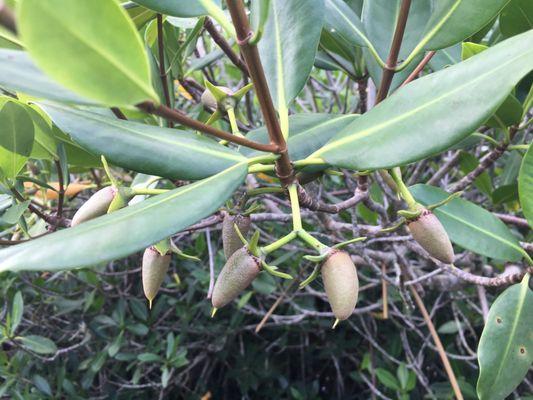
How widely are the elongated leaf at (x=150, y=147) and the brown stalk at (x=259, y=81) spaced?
5 cm

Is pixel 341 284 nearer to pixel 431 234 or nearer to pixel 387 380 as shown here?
pixel 431 234

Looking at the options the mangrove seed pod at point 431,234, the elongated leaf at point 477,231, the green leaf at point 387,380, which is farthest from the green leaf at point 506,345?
the green leaf at point 387,380

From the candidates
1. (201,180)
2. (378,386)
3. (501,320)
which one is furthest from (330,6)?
(378,386)

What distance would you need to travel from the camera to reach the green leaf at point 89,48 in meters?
0.36

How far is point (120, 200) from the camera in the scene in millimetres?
661

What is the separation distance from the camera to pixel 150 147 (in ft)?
2.09

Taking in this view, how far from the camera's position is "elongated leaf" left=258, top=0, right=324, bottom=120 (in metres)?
0.74

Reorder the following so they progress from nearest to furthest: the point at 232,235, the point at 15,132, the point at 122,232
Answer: the point at 122,232 → the point at 232,235 → the point at 15,132

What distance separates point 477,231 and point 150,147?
1.91ft

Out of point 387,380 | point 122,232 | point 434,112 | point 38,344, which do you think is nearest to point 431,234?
point 434,112

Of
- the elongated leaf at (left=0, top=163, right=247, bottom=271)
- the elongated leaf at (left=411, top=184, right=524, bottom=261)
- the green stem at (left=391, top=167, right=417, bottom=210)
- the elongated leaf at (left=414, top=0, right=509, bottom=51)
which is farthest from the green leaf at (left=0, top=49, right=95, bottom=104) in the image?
the elongated leaf at (left=411, top=184, right=524, bottom=261)

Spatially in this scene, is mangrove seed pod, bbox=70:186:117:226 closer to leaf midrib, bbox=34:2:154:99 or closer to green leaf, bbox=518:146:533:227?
leaf midrib, bbox=34:2:154:99

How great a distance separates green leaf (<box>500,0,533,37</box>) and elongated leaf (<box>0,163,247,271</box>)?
0.63 m

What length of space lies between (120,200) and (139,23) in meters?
0.36
